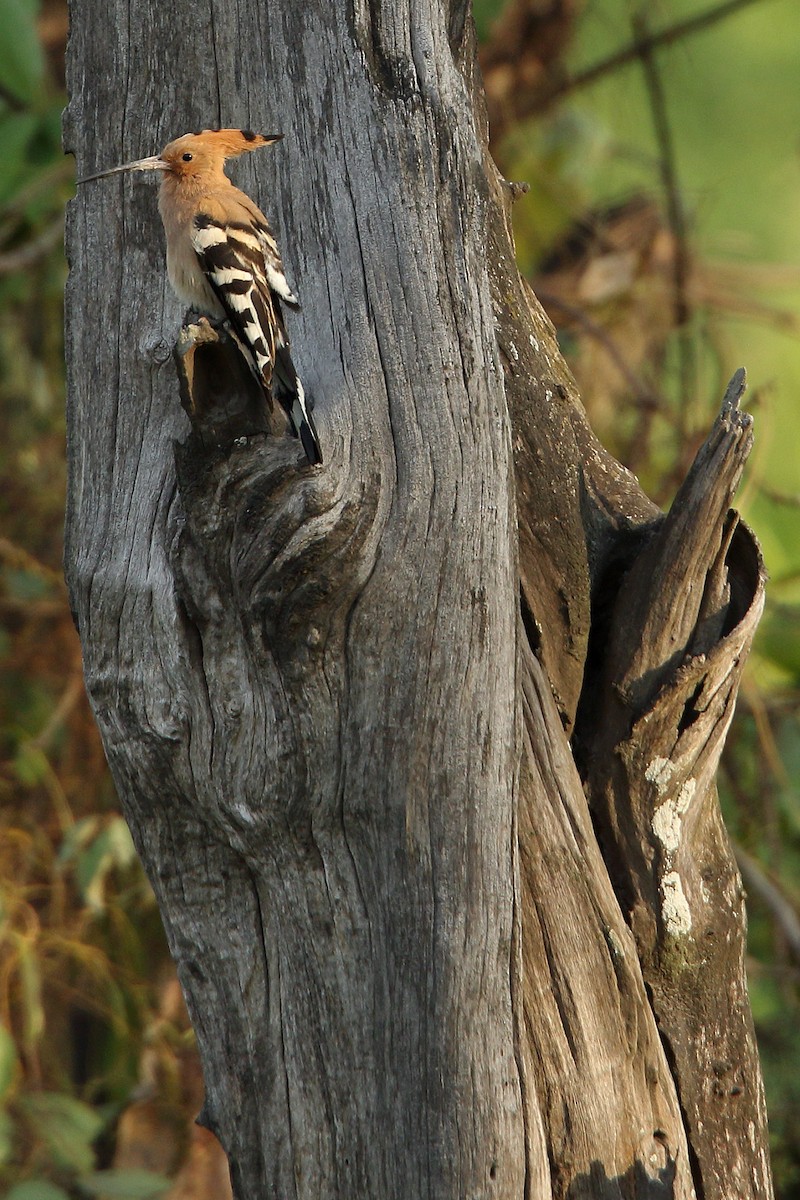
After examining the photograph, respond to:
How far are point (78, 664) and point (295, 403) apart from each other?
2341 millimetres

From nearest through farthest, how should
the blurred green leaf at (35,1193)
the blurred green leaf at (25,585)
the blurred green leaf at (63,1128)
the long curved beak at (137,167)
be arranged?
the long curved beak at (137,167), the blurred green leaf at (35,1193), the blurred green leaf at (63,1128), the blurred green leaf at (25,585)

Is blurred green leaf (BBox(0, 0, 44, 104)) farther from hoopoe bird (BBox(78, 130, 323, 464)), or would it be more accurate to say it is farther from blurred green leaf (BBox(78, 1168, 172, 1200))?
blurred green leaf (BBox(78, 1168, 172, 1200))

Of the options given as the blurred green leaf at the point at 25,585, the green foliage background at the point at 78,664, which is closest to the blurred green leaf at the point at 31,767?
the green foliage background at the point at 78,664

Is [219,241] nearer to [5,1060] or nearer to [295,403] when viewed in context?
[295,403]

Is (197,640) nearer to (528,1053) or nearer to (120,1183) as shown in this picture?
(528,1053)

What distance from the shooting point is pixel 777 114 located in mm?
5074

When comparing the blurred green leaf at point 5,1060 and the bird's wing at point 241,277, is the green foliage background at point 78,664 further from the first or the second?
the bird's wing at point 241,277

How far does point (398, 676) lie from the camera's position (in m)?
1.53

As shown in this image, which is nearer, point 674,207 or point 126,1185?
point 126,1185

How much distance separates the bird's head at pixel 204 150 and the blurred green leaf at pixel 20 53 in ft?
4.53

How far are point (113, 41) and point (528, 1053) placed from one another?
60.4 inches

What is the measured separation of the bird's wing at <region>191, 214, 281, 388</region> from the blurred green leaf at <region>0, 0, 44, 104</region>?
1.47 m

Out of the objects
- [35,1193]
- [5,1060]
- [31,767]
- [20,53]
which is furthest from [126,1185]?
[20,53]

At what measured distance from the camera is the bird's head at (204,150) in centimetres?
175
